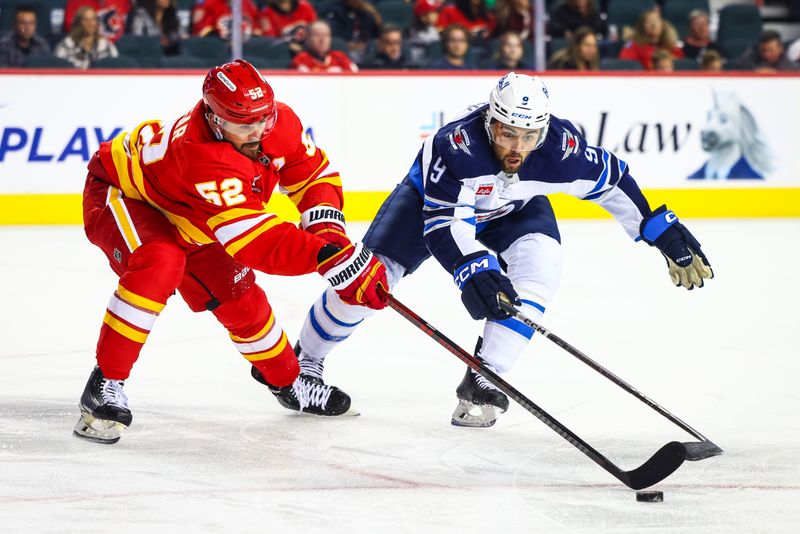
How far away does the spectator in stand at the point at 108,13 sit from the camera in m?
8.31

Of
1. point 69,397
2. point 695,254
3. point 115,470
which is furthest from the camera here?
point 69,397

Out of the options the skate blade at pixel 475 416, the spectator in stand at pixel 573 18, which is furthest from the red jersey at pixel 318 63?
the skate blade at pixel 475 416

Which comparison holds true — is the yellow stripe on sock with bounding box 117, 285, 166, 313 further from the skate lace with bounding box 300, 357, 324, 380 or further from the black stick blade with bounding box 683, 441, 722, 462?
the black stick blade with bounding box 683, 441, 722, 462

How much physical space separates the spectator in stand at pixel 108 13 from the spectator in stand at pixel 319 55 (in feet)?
3.92

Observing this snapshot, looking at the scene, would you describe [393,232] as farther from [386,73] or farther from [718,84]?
[718,84]

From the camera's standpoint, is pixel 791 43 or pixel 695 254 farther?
pixel 791 43

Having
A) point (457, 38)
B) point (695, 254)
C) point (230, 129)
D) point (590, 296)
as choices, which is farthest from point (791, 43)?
point (230, 129)

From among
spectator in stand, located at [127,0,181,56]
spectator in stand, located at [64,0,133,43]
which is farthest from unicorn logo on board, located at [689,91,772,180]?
spectator in stand, located at [64,0,133,43]

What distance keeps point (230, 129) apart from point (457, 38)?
5.21 m

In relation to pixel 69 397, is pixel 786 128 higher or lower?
lower

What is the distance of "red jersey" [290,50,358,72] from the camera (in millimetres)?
8367

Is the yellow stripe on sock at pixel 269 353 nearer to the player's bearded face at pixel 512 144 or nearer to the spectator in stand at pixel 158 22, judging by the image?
the player's bearded face at pixel 512 144

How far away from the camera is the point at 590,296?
235 inches

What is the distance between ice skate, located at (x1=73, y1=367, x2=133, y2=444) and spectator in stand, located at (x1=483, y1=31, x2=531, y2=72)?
5405mm
